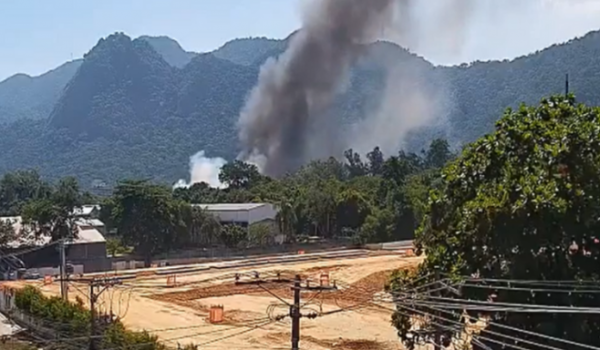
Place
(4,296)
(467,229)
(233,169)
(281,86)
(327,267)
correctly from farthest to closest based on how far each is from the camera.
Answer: (281,86), (233,169), (327,267), (4,296), (467,229)

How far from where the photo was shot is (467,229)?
14289 mm

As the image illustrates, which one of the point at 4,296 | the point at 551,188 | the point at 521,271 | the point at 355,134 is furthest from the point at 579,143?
the point at 355,134

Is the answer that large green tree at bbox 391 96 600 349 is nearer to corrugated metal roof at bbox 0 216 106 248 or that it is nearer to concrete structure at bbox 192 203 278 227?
corrugated metal roof at bbox 0 216 106 248

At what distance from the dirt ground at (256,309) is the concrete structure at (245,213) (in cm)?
1910

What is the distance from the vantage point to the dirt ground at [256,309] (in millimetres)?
27945

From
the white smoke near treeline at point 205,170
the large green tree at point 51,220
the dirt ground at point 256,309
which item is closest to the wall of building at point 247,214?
the large green tree at point 51,220

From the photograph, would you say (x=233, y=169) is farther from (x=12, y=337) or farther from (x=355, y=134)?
(x=355, y=134)

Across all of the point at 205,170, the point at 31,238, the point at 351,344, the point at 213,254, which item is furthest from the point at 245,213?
the point at 205,170

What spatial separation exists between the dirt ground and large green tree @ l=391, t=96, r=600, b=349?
17.3ft

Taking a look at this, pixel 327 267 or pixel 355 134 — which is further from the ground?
pixel 355 134

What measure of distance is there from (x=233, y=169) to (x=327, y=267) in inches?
1969

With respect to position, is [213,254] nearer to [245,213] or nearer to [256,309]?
[245,213]

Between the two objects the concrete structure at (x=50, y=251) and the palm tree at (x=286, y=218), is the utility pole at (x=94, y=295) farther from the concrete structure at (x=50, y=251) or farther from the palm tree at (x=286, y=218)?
the palm tree at (x=286, y=218)

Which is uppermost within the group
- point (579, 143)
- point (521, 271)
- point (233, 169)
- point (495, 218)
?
point (233, 169)
